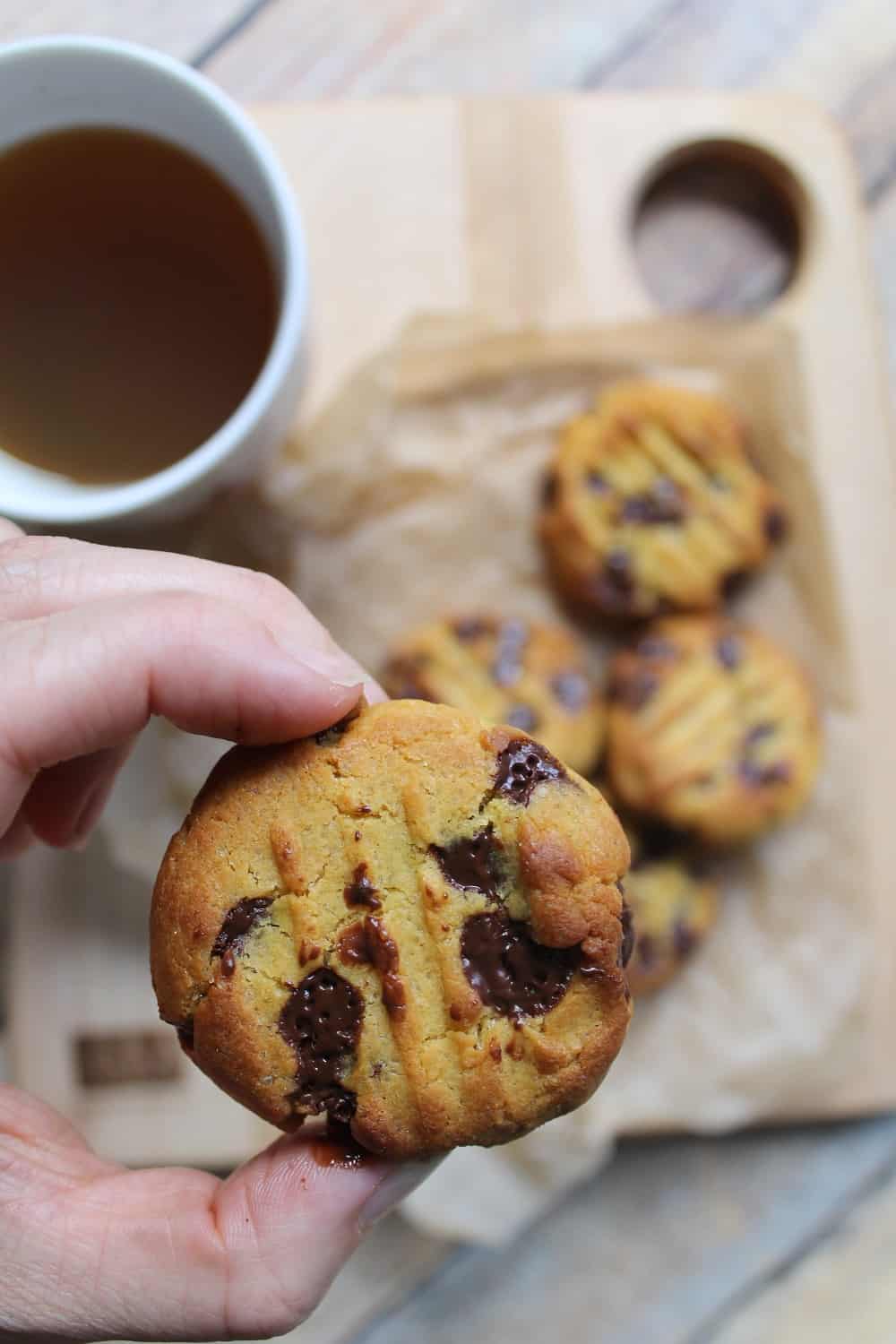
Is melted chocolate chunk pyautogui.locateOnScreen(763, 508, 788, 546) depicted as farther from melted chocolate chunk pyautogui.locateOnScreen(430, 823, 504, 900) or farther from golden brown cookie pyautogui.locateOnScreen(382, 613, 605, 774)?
melted chocolate chunk pyautogui.locateOnScreen(430, 823, 504, 900)

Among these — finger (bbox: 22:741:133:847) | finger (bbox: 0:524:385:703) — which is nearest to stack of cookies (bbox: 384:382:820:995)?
finger (bbox: 22:741:133:847)

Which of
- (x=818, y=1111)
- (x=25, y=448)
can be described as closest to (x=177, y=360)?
(x=25, y=448)

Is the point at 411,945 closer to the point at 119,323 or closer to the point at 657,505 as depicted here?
the point at 119,323

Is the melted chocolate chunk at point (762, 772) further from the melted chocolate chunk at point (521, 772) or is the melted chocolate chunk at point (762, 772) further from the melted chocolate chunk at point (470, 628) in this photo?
the melted chocolate chunk at point (521, 772)

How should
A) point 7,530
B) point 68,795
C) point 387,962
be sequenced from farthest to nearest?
point 68,795 → point 7,530 → point 387,962

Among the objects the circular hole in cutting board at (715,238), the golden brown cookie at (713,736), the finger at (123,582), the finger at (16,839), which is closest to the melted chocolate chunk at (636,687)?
the golden brown cookie at (713,736)

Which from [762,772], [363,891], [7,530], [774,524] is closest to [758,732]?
[762,772]
